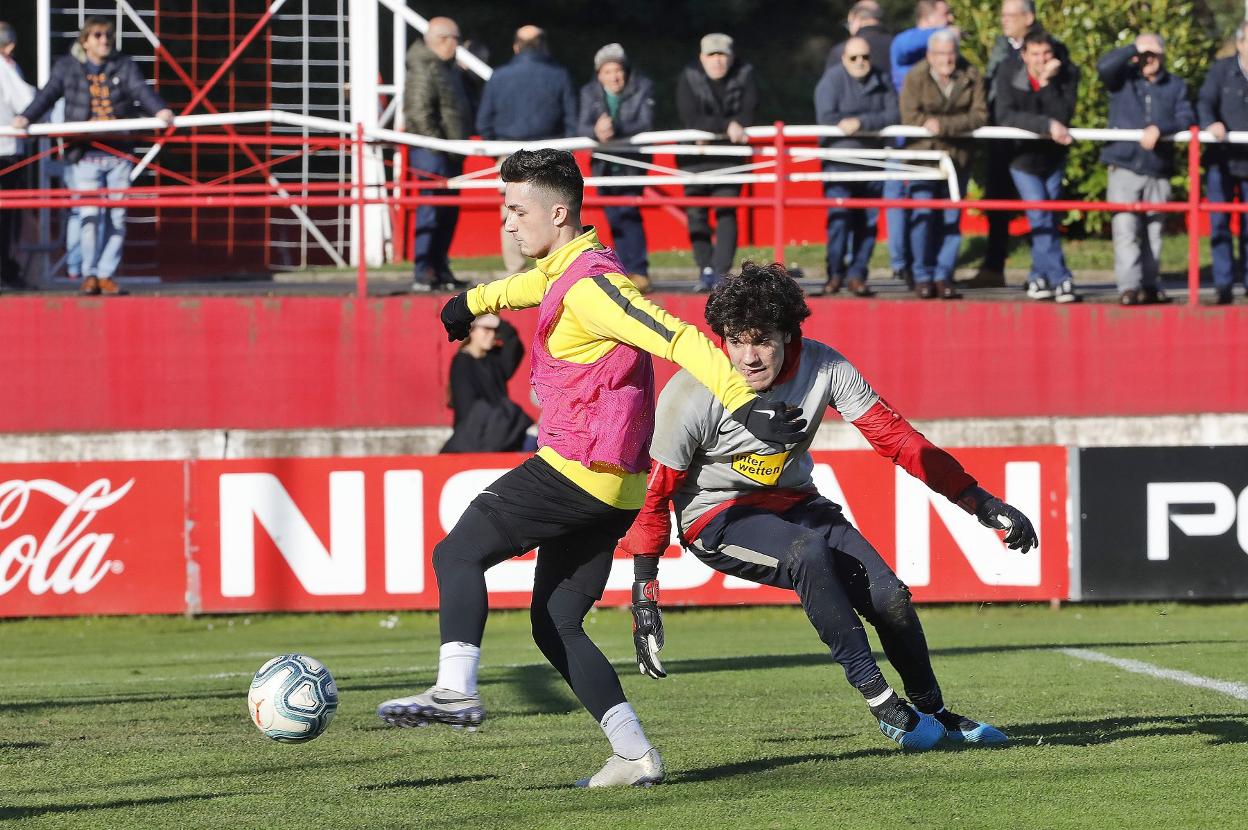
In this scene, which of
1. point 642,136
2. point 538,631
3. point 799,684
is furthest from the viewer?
point 642,136

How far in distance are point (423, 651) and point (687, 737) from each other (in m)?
4.24

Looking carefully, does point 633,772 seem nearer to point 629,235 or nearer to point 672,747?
point 672,747

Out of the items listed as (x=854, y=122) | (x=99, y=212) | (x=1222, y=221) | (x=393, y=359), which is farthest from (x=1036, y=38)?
(x=99, y=212)

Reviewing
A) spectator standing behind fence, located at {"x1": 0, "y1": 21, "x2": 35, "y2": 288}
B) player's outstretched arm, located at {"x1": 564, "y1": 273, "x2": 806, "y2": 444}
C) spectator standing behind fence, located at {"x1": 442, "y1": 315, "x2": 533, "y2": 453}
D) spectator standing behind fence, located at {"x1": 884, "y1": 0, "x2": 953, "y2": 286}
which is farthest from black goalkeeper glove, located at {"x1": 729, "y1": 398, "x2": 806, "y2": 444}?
spectator standing behind fence, located at {"x1": 0, "y1": 21, "x2": 35, "y2": 288}

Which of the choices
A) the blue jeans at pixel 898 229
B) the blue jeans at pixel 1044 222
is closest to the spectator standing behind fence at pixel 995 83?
the blue jeans at pixel 1044 222

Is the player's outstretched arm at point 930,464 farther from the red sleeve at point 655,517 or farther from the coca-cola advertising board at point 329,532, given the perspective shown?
the coca-cola advertising board at point 329,532

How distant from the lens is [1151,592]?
12.2 meters

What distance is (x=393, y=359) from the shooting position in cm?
1404

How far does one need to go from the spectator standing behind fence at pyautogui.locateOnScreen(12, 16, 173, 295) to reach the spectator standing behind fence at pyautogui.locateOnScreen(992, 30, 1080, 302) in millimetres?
6528

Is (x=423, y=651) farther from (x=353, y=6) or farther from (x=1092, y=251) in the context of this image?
(x=1092, y=251)

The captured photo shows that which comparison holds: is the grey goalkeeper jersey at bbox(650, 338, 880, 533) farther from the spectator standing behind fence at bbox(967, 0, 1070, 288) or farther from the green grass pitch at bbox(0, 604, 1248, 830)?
the spectator standing behind fence at bbox(967, 0, 1070, 288)

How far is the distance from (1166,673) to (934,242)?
6096 millimetres

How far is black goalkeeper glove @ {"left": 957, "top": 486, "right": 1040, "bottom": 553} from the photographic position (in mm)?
5832

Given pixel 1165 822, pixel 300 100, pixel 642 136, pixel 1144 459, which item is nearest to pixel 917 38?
pixel 642 136
